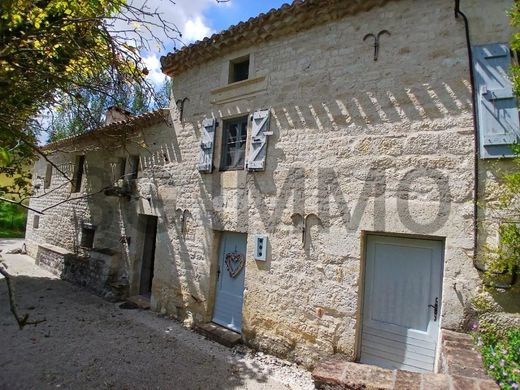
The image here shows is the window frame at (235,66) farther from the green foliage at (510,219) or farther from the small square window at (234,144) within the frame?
the green foliage at (510,219)

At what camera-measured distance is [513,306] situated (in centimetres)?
327

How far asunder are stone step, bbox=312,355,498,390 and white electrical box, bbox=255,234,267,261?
2.08 m

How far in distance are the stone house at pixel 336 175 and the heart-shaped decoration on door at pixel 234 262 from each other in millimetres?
25

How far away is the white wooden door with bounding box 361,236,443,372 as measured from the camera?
3.77 meters

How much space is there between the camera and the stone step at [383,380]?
2.43 meters

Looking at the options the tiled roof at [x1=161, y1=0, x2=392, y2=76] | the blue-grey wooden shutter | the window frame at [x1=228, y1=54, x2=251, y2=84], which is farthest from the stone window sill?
the blue-grey wooden shutter

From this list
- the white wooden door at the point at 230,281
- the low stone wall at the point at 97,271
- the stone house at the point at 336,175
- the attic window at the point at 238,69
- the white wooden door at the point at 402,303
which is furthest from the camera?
the low stone wall at the point at 97,271

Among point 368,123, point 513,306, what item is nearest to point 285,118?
point 368,123

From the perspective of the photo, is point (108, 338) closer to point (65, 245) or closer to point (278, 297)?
point (278, 297)

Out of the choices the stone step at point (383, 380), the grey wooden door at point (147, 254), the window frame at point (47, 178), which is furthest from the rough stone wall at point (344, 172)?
the window frame at point (47, 178)

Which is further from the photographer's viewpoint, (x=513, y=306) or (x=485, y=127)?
(x=485, y=127)

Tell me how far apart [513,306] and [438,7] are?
3.55 metres

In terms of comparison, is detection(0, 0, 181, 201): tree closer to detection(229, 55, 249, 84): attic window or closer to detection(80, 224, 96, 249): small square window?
detection(229, 55, 249, 84): attic window

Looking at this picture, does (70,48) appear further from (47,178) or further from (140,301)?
(47,178)
